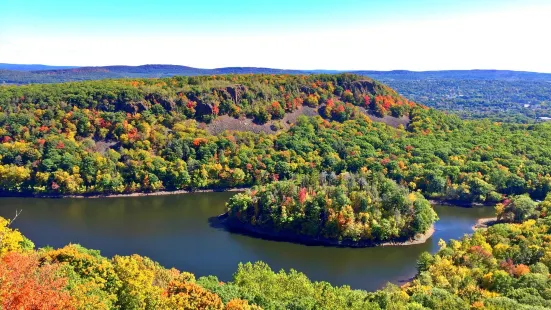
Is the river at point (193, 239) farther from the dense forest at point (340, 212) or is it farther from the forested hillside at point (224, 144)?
the forested hillside at point (224, 144)

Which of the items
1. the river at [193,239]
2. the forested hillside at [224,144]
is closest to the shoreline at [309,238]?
the river at [193,239]

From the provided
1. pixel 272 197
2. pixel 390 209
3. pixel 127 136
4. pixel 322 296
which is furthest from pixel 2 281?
pixel 127 136

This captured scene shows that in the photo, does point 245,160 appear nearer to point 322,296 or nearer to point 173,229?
point 173,229

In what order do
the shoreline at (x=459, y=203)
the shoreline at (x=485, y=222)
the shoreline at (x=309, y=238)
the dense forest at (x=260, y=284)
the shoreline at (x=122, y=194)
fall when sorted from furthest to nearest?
the shoreline at (x=122, y=194) → the shoreline at (x=459, y=203) → the shoreline at (x=485, y=222) → the shoreline at (x=309, y=238) → the dense forest at (x=260, y=284)

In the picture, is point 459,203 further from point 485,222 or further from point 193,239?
point 193,239

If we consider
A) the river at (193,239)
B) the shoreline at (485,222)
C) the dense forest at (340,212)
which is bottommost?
the shoreline at (485,222)

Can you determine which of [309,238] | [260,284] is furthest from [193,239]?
[260,284]
